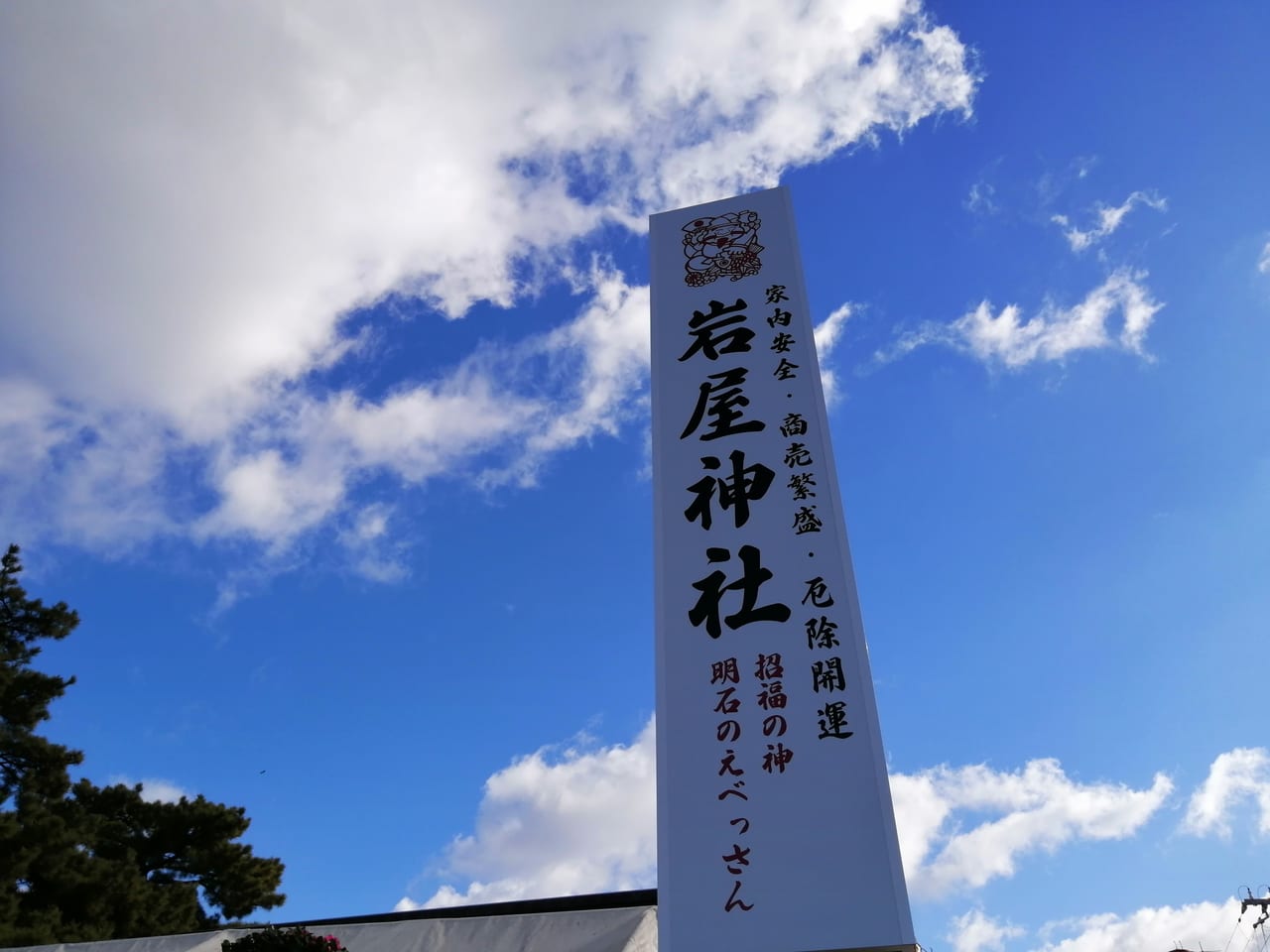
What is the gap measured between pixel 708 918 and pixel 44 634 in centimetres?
1170

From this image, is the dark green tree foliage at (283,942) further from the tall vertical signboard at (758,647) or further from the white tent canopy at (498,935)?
the tall vertical signboard at (758,647)

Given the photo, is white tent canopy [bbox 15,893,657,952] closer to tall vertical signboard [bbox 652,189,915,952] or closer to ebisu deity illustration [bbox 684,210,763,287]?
tall vertical signboard [bbox 652,189,915,952]

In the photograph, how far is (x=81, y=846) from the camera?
1247 cm

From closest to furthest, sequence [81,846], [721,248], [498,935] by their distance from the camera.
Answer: [498,935] → [721,248] → [81,846]

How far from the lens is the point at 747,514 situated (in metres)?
6.48

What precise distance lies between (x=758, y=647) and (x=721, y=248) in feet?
11.7

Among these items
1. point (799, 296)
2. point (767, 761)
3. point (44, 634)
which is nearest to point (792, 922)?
point (767, 761)

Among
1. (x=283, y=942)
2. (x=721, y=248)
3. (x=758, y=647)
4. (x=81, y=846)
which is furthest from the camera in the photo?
(x=81, y=846)

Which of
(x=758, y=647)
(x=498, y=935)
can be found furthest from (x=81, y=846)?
(x=758, y=647)

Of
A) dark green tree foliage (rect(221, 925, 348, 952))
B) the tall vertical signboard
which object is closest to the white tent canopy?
the tall vertical signboard

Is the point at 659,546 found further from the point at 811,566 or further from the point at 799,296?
the point at 799,296

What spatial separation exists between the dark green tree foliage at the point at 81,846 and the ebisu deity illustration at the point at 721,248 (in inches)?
397

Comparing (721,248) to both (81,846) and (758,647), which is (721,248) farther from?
(81,846)

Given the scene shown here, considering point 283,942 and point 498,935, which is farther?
point 498,935
